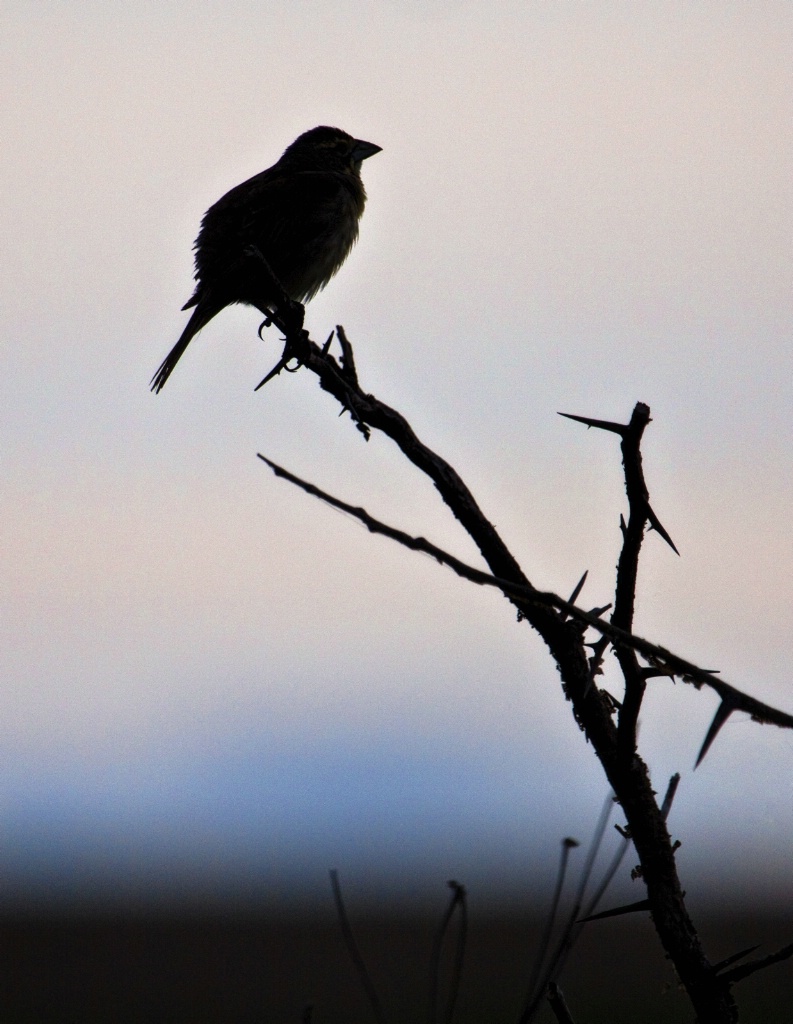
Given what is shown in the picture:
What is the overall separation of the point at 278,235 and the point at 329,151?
63.5 inches

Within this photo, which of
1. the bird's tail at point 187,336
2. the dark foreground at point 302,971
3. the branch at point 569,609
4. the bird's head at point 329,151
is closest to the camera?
the branch at point 569,609

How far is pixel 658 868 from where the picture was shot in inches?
63.9

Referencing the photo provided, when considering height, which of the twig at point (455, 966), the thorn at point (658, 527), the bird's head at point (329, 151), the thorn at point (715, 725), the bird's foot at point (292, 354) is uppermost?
the bird's head at point (329, 151)

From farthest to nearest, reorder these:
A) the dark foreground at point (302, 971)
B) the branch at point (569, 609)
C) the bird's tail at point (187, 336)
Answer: the dark foreground at point (302, 971) < the bird's tail at point (187, 336) < the branch at point (569, 609)

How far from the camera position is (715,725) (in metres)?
1.30

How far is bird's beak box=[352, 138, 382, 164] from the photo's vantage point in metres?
8.67

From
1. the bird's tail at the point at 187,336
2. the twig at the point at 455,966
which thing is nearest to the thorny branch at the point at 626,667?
the twig at the point at 455,966

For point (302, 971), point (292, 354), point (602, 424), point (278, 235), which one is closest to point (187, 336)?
point (278, 235)

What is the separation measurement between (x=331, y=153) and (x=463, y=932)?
785cm

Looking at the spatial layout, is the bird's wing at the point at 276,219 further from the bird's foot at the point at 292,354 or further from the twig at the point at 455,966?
the twig at the point at 455,966

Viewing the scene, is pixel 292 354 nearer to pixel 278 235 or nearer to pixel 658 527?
pixel 658 527

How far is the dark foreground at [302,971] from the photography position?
1950 centimetres

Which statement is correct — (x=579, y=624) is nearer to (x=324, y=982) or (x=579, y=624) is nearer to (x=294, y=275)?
(x=294, y=275)

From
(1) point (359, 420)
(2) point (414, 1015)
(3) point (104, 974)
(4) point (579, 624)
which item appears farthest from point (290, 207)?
(3) point (104, 974)
